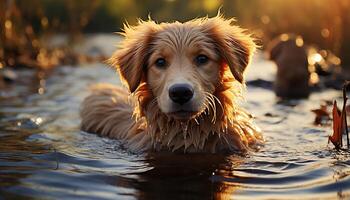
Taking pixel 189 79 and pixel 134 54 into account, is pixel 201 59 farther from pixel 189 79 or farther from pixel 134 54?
pixel 134 54

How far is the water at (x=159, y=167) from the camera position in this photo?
4.88 meters

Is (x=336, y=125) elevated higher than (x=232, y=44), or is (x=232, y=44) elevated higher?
(x=232, y=44)

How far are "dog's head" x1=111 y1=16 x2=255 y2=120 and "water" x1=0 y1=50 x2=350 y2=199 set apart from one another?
24.9 inches

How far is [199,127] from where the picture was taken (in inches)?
251

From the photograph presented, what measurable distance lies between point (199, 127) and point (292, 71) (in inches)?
195

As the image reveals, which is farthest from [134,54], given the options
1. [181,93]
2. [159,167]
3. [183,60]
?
[159,167]

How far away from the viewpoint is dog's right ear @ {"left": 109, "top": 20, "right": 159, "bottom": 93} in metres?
6.36

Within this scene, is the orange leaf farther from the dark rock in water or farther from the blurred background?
the dark rock in water

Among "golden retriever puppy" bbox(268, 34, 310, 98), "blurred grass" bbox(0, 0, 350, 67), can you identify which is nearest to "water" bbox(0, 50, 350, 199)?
"golden retriever puppy" bbox(268, 34, 310, 98)

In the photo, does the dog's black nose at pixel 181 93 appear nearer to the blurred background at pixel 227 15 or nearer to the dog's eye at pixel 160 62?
the dog's eye at pixel 160 62

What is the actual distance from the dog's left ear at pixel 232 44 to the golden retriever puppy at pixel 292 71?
4.40 metres

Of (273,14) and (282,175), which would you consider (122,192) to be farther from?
(273,14)

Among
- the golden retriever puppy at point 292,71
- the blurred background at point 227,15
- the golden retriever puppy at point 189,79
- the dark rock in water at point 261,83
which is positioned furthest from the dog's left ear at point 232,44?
the dark rock in water at point 261,83

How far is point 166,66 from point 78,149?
150cm
